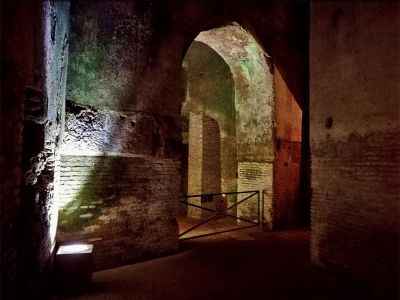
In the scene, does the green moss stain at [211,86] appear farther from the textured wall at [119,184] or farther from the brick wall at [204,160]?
the textured wall at [119,184]

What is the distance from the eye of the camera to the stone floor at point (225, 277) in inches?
169

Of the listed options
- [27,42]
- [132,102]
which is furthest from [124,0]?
[27,42]

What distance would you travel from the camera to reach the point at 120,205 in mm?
5516

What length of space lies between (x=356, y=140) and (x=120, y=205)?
4.14 metres

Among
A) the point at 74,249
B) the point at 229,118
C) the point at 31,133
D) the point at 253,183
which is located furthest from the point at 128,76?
the point at 229,118

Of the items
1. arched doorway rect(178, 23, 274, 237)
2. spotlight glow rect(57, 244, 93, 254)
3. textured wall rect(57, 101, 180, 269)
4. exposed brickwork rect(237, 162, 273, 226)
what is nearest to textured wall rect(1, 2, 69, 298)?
spotlight glow rect(57, 244, 93, 254)

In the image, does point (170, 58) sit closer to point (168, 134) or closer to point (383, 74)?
point (168, 134)

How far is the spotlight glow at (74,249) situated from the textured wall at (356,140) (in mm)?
3838

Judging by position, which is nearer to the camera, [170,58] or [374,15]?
[374,15]

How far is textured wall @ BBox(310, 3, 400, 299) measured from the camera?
405cm

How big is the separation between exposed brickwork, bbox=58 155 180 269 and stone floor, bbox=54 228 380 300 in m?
0.35

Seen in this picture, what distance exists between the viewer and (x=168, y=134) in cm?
613

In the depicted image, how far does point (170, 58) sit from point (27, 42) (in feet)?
11.5

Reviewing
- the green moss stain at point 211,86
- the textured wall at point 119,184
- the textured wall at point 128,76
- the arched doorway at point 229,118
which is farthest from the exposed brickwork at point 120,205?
the green moss stain at point 211,86
